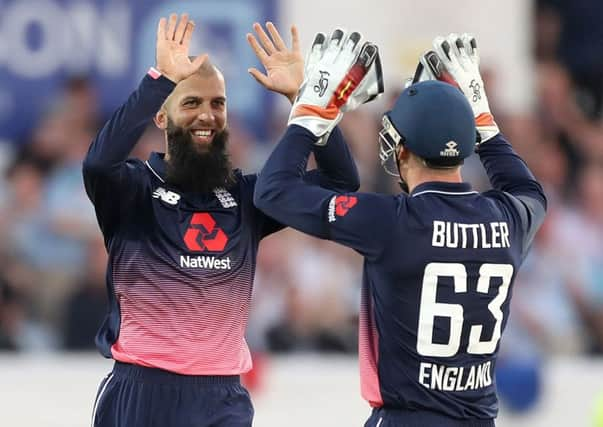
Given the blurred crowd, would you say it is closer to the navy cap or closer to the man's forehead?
the man's forehead

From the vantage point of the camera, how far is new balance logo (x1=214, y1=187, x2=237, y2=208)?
215 inches

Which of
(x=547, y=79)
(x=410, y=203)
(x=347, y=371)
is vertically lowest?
(x=347, y=371)

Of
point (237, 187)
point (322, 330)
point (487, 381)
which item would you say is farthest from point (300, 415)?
point (487, 381)

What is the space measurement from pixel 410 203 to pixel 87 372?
5.88m

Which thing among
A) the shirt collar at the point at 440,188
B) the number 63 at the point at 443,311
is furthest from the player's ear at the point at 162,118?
the number 63 at the point at 443,311

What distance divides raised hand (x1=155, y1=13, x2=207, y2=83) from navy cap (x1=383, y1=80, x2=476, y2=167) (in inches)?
30.7

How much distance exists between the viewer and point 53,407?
9.02 m

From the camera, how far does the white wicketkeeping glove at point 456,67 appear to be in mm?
5191

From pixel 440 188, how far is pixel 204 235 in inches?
41.6

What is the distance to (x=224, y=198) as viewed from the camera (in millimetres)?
5477

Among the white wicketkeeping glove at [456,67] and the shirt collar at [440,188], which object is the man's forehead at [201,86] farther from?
the shirt collar at [440,188]

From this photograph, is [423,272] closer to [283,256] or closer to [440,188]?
[440,188]

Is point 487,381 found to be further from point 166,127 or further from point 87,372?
point 87,372

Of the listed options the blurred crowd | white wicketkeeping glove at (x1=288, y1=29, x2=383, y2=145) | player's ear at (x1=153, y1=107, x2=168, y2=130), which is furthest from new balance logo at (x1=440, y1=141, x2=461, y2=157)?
the blurred crowd
